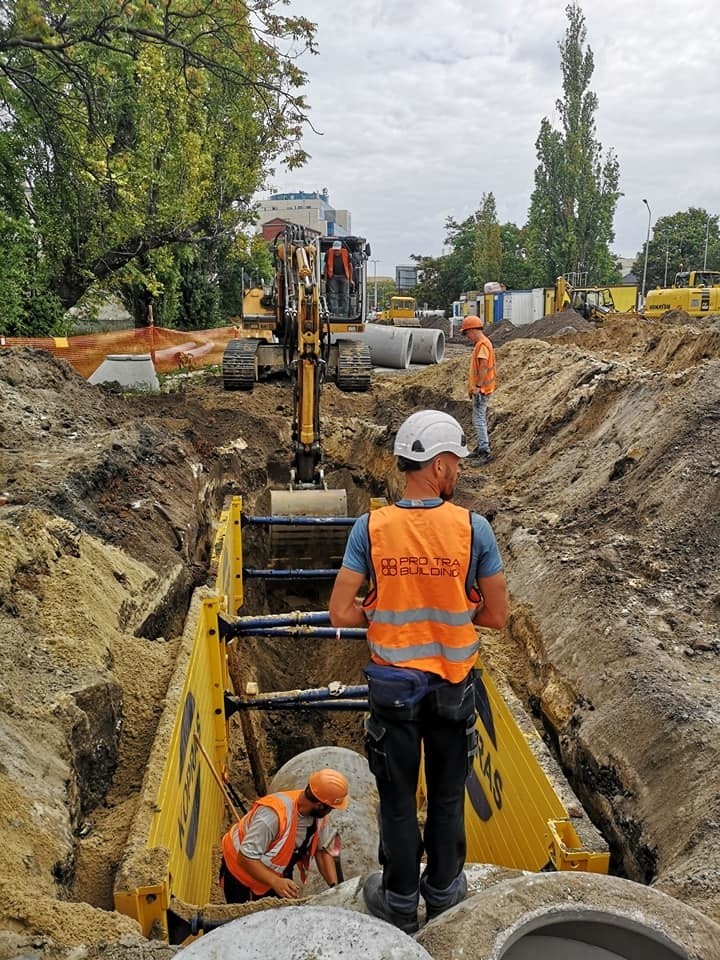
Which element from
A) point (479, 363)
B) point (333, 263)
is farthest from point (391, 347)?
point (479, 363)

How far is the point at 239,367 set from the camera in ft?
44.7

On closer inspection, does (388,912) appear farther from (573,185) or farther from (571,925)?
(573,185)

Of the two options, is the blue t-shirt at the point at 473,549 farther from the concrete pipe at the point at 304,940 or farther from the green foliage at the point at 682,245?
the green foliage at the point at 682,245

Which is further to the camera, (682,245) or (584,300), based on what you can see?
(682,245)

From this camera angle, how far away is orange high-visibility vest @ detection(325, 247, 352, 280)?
14703 mm

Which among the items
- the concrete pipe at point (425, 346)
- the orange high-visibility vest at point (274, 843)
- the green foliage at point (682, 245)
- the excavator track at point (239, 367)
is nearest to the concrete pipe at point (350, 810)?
the orange high-visibility vest at point (274, 843)

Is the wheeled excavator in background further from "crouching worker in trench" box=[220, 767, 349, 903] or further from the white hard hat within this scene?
the white hard hat

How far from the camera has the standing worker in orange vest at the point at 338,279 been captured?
1471 cm

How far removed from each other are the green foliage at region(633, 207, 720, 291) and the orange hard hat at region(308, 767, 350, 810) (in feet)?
214

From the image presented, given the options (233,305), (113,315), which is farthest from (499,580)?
(233,305)

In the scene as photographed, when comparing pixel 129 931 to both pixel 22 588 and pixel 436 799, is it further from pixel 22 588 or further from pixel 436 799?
pixel 22 588

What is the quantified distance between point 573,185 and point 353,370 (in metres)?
35.2

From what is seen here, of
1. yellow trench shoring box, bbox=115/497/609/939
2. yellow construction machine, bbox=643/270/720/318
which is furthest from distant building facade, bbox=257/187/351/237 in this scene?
yellow trench shoring box, bbox=115/497/609/939

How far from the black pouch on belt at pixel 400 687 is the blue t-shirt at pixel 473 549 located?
37 cm
